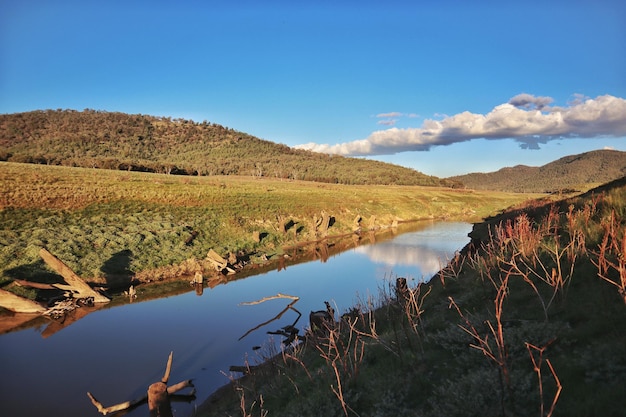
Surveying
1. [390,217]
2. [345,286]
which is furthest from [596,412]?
[390,217]

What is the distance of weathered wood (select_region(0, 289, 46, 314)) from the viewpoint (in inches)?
672

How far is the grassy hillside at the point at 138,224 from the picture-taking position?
76.5 ft

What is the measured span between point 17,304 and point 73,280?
261 centimetres

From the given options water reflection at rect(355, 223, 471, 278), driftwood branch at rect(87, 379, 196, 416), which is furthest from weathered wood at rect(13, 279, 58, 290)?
water reflection at rect(355, 223, 471, 278)

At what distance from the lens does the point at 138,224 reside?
30.8 meters

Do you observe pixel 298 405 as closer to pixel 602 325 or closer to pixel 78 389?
pixel 602 325

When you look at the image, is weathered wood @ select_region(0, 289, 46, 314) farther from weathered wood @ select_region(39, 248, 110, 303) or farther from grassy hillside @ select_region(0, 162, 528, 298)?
grassy hillside @ select_region(0, 162, 528, 298)

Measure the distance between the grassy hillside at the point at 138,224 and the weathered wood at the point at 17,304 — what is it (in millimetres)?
2775

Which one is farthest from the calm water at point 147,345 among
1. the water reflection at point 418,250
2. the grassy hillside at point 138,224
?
the grassy hillside at point 138,224

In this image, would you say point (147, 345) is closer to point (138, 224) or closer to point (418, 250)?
point (138, 224)

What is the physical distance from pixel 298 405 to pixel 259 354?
6538 mm

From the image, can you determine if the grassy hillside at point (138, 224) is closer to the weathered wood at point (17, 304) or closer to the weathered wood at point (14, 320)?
the weathered wood at point (17, 304)

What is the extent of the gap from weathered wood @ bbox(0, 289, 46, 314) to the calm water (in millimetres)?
1850

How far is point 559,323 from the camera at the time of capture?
6.45 meters
